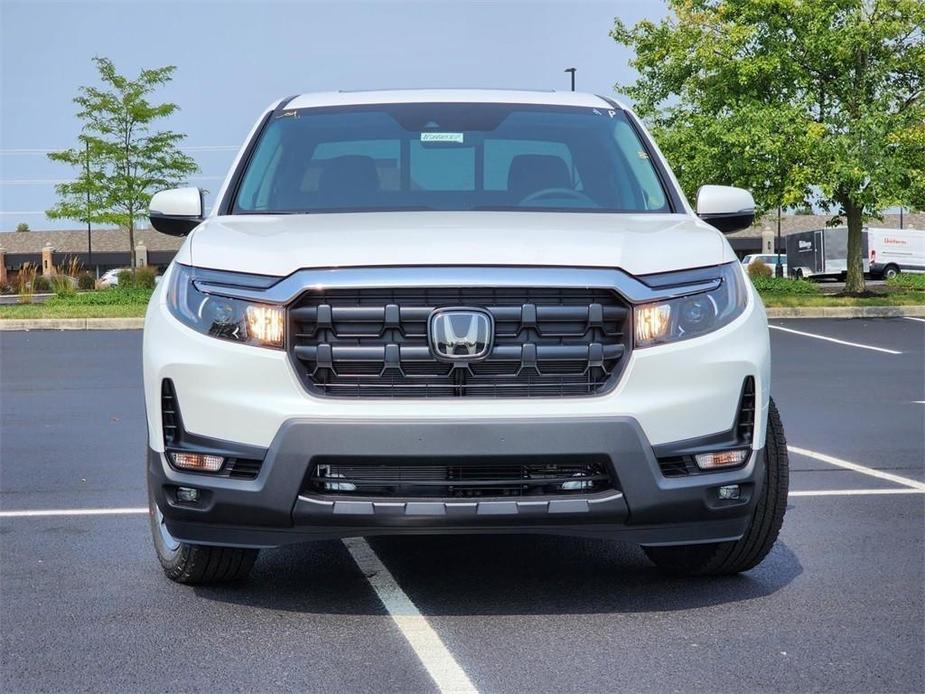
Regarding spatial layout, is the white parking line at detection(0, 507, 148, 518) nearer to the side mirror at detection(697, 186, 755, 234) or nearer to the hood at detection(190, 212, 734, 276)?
the hood at detection(190, 212, 734, 276)

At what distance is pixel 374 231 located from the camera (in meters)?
4.71

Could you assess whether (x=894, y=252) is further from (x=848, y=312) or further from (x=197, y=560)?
(x=197, y=560)

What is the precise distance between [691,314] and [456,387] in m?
0.86

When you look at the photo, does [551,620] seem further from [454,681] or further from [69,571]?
[69,571]

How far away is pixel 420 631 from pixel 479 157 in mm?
2340

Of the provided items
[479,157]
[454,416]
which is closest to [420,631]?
[454,416]

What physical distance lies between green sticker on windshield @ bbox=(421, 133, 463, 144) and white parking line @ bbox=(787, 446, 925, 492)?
132 inches

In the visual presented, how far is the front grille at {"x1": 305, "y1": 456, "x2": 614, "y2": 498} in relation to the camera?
4.35 metres

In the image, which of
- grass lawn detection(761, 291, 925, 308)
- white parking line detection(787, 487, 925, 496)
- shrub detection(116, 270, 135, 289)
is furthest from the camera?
shrub detection(116, 270, 135, 289)

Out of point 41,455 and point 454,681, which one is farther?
point 41,455

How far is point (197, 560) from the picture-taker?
16.5 feet

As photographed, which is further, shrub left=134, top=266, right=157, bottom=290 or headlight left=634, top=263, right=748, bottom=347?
shrub left=134, top=266, right=157, bottom=290

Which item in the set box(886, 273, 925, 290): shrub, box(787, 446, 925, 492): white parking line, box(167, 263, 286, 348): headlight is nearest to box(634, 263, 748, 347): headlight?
box(167, 263, 286, 348): headlight

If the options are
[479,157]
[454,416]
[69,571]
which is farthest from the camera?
[479,157]
